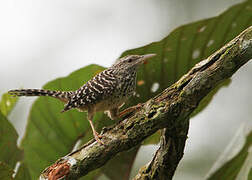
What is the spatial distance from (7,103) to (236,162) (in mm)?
1562

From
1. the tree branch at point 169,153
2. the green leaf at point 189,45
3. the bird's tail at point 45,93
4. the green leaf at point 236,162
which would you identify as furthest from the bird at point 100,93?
the tree branch at point 169,153

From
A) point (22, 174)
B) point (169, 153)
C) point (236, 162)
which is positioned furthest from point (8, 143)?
point (236, 162)

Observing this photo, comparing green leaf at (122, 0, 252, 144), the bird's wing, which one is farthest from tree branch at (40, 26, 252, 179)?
the bird's wing

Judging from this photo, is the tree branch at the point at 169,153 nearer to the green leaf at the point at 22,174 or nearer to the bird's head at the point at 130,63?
the green leaf at the point at 22,174

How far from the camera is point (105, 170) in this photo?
2.83 m

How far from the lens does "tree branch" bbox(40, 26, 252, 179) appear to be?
5.92 ft

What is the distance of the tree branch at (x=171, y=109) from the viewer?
5.92 feet

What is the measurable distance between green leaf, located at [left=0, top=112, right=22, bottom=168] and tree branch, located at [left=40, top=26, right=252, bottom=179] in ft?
2.15

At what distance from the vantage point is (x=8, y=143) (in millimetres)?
2527

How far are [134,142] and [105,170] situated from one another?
3.30 feet

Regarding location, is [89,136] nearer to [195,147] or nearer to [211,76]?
[211,76]

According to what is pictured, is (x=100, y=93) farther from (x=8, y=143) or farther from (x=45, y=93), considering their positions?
(x=8, y=143)

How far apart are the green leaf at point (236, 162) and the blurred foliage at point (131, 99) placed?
0.33 m

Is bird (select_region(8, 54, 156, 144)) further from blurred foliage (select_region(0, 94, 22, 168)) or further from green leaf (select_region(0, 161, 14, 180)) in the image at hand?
green leaf (select_region(0, 161, 14, 180))
